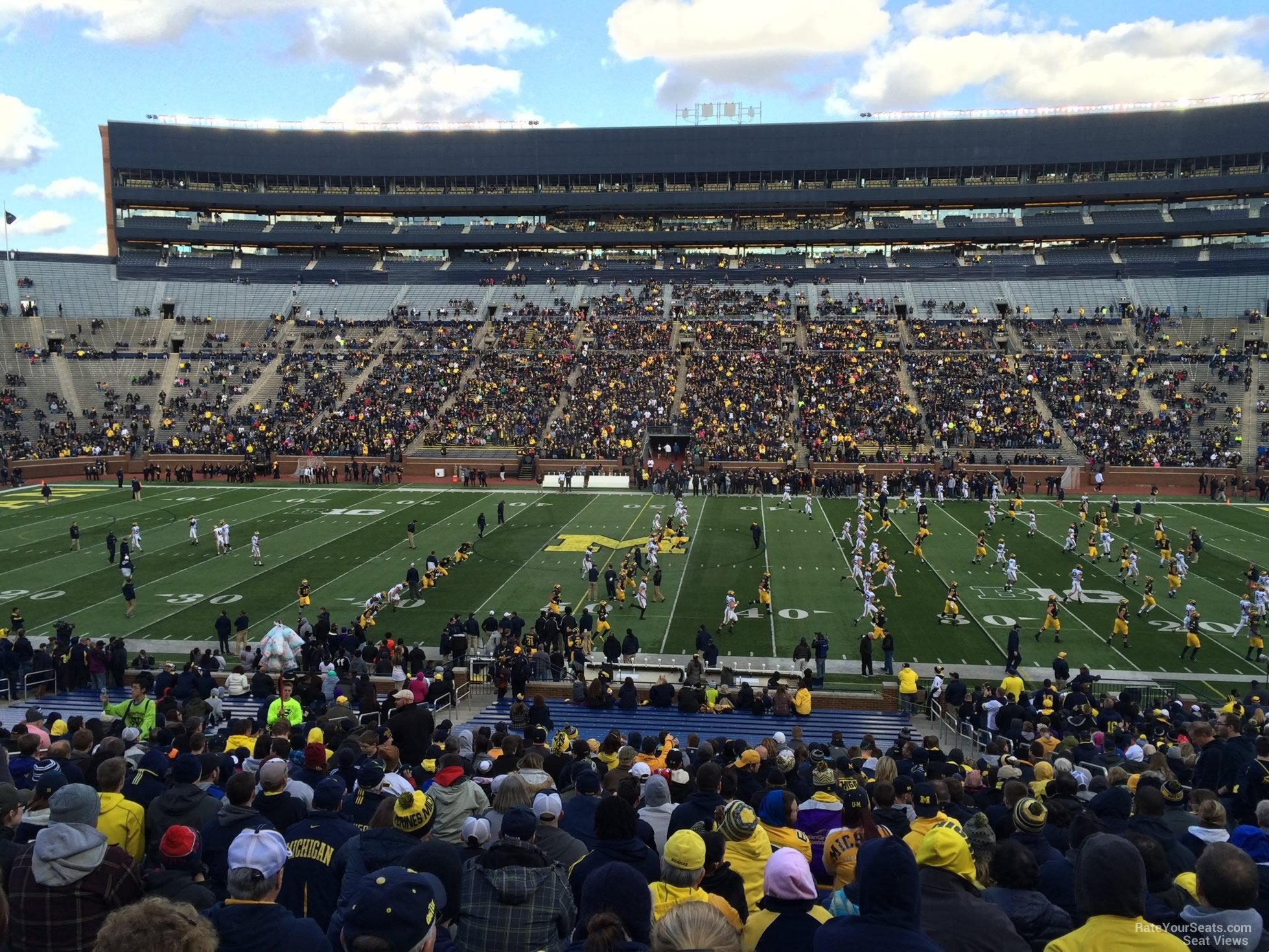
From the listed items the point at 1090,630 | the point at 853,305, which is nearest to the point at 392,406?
the point at 853,305

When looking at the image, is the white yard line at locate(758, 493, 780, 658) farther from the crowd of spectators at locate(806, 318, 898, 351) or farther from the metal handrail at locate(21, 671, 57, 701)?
the crowd of spectators at locate(806, 318, 898, 351)

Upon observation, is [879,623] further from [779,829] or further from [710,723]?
[779,829]

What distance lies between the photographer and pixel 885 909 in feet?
11.9

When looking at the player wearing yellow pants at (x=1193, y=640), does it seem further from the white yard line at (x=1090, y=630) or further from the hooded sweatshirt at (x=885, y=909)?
the hooded sweatshirt at (x=885, y=909)

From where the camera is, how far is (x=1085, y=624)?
950 inches

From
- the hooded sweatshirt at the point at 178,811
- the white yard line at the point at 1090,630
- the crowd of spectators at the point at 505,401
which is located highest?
the crowd of spectators at the point at 505,401

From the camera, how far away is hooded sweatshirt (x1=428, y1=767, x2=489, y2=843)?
20.4 ft

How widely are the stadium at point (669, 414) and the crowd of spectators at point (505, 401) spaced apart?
13.8 inches

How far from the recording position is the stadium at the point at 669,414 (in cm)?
2184

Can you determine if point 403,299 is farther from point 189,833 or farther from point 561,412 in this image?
point 189,833

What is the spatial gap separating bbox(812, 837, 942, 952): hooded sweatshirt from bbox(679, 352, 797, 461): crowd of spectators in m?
45.9

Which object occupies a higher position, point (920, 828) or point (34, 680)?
point (920, 828)

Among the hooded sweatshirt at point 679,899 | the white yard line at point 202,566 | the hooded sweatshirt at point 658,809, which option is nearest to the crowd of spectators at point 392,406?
the white yard line at point 202,566

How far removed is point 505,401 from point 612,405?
6.98 meters
